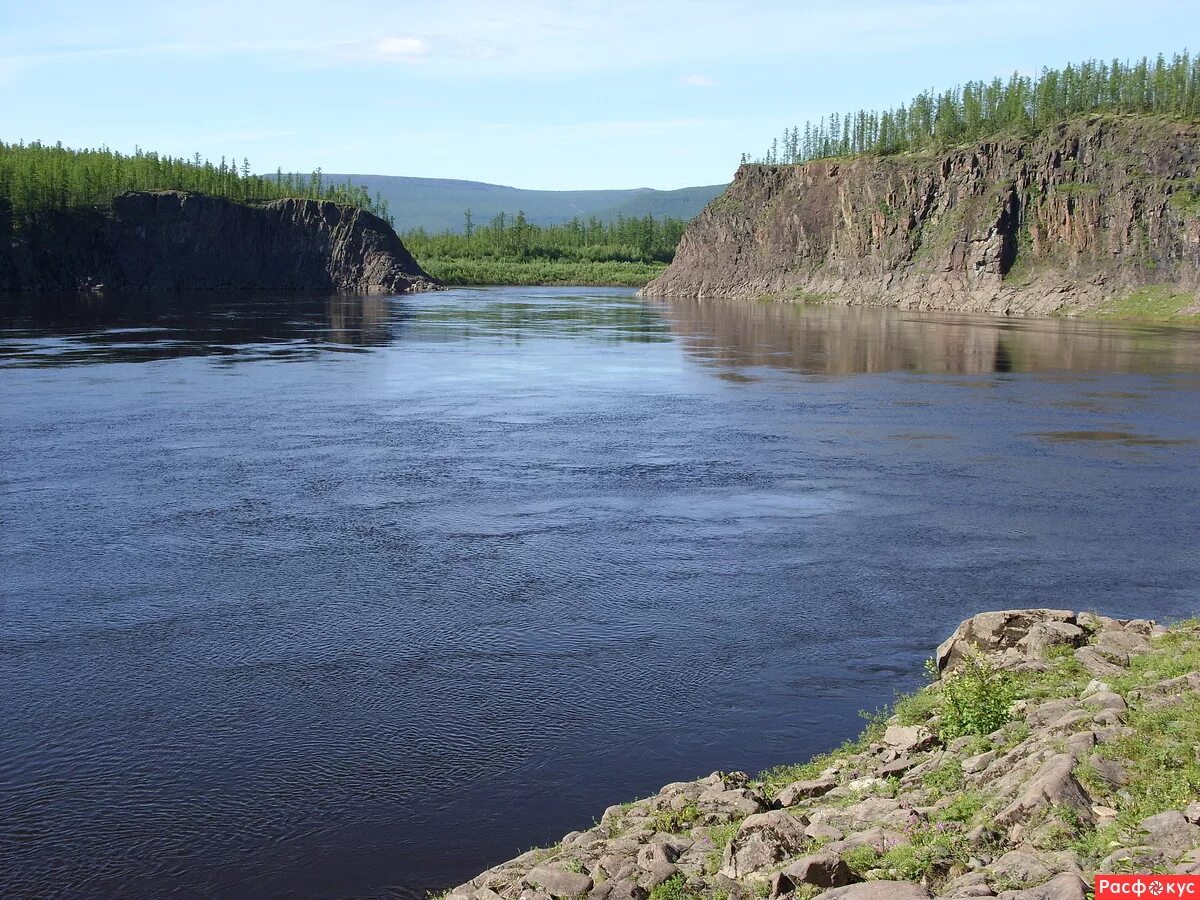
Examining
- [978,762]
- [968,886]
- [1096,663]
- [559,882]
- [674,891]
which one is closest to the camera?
[968,886]

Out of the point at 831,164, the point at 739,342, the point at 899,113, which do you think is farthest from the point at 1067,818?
the point at 899,113

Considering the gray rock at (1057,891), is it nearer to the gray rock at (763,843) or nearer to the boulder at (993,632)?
the gray rock at (763,843)

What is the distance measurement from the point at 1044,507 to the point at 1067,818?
21.0 metres

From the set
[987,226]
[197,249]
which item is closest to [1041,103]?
[987,226]

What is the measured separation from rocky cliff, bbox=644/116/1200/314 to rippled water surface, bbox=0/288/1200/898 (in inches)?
3028

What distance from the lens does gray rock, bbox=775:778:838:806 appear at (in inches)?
506

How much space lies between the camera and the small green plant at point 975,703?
1384 cm

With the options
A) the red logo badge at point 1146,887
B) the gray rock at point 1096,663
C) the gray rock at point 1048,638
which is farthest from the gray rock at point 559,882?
the gray rock at point 1048,638

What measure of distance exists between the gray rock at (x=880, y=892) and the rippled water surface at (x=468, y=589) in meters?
4.78

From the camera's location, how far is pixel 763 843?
36.0 feet

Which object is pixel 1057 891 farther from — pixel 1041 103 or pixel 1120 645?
pixel 1041 103

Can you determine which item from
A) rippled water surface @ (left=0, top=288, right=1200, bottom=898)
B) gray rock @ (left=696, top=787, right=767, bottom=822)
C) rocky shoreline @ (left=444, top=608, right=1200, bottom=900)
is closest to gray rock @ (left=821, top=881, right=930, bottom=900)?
rocky shoreline @ (left=444, top=608, right=1200, bottom=900)

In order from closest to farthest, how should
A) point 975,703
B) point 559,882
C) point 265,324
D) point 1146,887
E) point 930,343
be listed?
point 1146,887 < point 559,882 < point 975,703 < point 930,343 < point 265,324

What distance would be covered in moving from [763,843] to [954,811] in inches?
73.2
